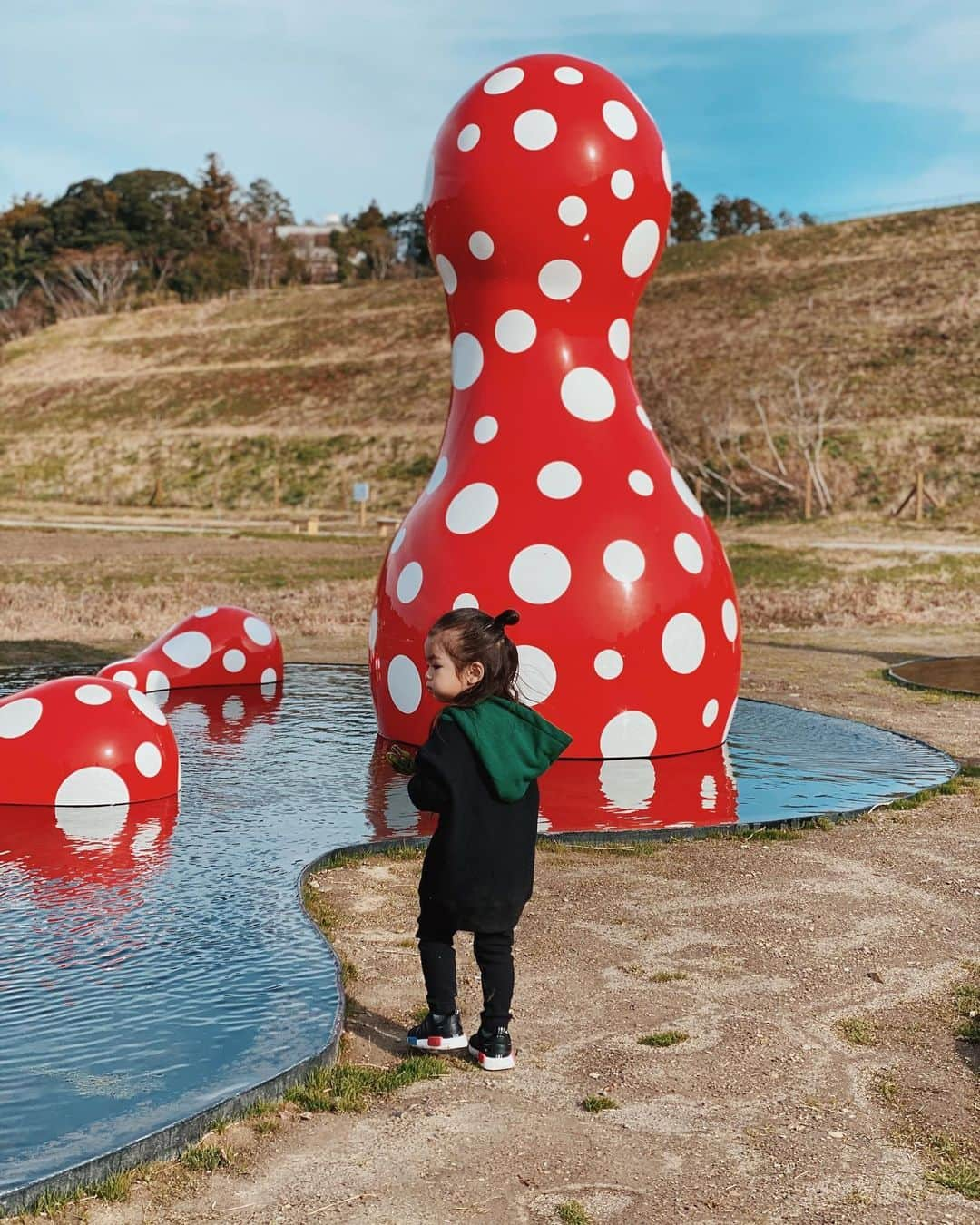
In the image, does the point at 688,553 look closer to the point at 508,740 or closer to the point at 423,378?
the point at 508,740

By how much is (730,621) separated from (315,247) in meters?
120

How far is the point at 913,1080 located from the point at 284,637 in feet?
35.7

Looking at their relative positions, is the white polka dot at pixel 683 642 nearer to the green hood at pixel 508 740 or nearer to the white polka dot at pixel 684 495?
the white polka dot at pixel 684 495

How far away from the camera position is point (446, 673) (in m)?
3.88

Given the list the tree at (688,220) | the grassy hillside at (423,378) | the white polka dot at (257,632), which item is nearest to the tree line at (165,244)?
the tree at (688,220)

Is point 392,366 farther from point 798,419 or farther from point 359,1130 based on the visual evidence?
point 359,1130

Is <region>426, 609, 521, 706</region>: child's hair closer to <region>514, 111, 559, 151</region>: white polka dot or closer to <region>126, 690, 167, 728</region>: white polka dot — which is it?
<region>126, 690, 167, 728</region>: white polka dot

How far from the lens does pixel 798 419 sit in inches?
1561

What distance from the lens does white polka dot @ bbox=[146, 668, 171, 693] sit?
988cm

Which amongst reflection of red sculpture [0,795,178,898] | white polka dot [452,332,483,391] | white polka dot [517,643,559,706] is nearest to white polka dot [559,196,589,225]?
white polka dot [452,332,483,391]

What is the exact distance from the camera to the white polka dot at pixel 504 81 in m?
7.71

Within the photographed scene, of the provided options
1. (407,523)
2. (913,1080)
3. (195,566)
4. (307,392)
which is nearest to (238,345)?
(307,392)

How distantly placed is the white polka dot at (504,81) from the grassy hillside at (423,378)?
28991 mm

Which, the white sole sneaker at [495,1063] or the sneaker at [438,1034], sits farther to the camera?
the sneaker at [438,1034]
